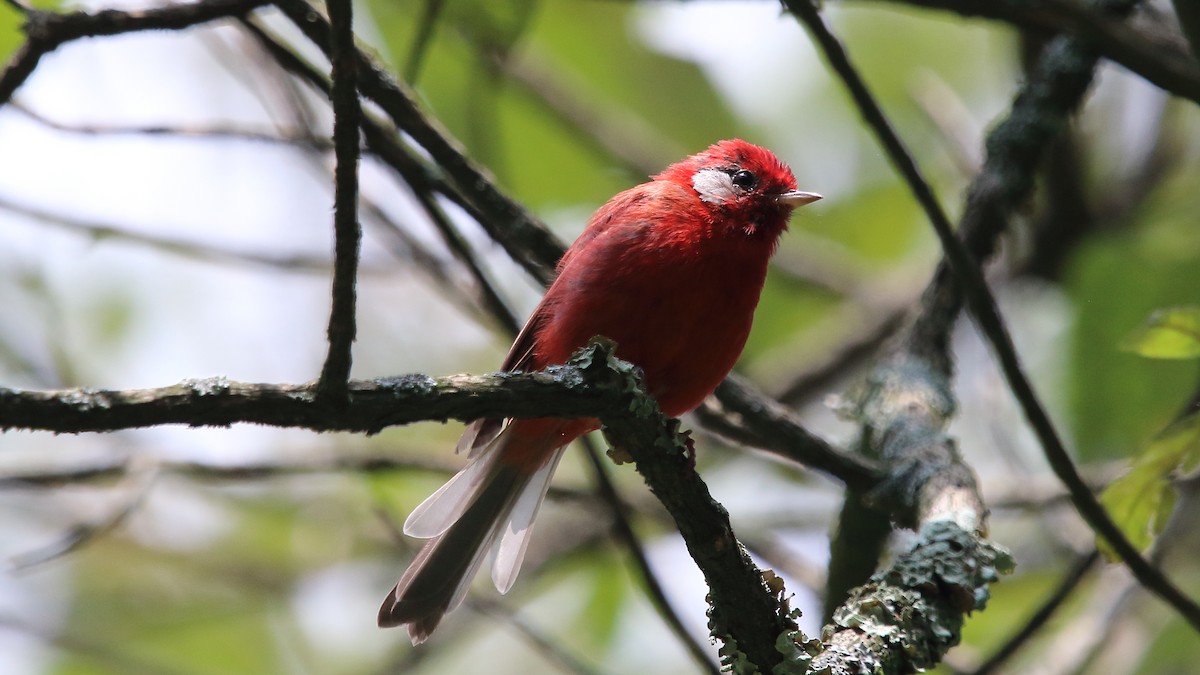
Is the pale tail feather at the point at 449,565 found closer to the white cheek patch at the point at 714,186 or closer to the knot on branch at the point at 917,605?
the white cheek patch at the point at 714,186

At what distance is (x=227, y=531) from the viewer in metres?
7.59

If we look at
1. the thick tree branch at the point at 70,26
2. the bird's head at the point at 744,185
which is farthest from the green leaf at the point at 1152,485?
the thick tree branch at the point at 70,26

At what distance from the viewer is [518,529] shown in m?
4.18

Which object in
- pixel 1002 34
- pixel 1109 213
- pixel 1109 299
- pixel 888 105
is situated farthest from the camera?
pixel 888 105

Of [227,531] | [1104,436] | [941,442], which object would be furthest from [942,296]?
[227,531]

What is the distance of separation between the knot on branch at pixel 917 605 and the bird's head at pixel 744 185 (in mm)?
1472

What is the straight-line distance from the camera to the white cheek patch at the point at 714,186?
432 cm

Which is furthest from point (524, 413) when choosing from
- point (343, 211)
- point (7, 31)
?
point (7, 31)

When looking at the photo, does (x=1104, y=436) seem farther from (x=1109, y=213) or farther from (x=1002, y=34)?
(x=1002, y=34)

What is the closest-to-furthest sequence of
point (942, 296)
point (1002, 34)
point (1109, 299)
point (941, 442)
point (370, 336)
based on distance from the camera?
point (941, 442), point (942, 296), point (1109, 299), point (1002, 34), point (370, 336)

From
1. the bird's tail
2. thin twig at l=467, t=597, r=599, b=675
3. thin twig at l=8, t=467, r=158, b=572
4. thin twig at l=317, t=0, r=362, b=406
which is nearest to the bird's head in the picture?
the bird's tail

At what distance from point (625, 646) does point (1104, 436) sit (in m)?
3.21

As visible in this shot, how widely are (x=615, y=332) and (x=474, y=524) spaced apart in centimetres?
100

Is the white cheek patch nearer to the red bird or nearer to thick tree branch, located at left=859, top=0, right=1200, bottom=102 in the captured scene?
the red bird
